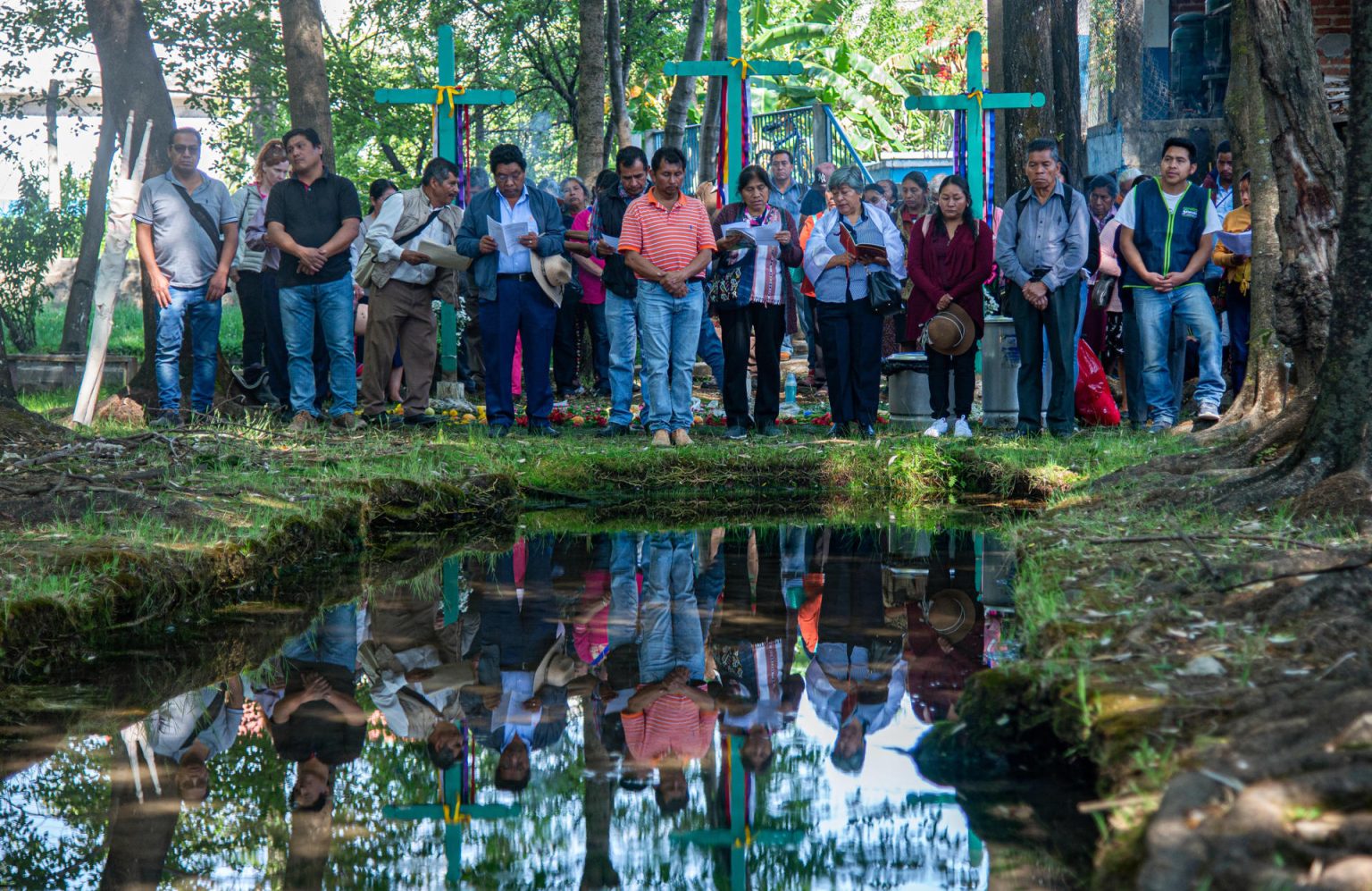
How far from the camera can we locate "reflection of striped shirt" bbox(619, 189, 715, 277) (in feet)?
33.6

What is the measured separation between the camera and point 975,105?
39.7ft

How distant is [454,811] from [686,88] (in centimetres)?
1474

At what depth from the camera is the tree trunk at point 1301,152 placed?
7898 millimetres

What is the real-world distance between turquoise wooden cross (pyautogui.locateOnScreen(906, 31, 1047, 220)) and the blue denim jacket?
316cm

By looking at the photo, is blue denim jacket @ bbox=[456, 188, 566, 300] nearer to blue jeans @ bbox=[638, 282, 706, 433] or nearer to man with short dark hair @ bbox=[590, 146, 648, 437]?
man with short dark hair @ bbox=[590, 146, 648, 437]

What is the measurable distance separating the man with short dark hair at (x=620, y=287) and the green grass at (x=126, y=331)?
7521mm

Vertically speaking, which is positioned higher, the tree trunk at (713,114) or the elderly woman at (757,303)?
the tree trunk at (713,114)

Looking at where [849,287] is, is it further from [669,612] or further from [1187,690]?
[1187,690]

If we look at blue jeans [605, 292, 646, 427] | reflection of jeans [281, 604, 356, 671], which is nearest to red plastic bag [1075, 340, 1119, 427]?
blue jeans [605, 292, 646, 427]

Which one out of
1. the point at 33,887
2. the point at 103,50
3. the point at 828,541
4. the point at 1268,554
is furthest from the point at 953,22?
the point at 33,887

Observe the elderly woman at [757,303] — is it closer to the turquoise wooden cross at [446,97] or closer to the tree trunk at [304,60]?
the turquoise wooden cross at [446,97]

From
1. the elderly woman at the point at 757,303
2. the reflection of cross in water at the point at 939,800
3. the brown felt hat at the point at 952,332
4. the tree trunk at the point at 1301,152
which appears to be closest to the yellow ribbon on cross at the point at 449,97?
the elderly woman at the point at 757,303

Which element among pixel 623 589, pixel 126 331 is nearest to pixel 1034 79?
pixel 623 589

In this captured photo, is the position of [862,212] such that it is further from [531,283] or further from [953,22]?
[953,22]
